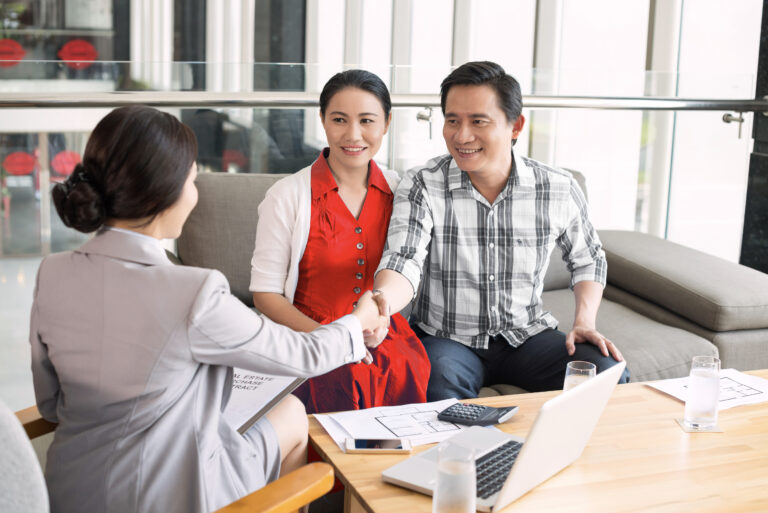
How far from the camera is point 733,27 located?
436 cm

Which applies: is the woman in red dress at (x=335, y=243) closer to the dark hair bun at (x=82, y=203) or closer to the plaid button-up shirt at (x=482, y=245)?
the plaid button-up shirt at (x=482, y=245)

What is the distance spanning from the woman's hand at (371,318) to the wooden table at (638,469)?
0.31m

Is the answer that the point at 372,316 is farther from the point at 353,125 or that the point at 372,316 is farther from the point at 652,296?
the point at 652,296

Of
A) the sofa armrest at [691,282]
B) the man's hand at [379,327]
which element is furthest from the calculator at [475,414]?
the sofa armrest at [691,282]

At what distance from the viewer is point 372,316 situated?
6.54 feet

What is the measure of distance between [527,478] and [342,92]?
1.25 m

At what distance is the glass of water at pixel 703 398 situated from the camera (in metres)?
1.75

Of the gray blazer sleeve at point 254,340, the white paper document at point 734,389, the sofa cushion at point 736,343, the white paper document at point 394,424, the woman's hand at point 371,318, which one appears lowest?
the sofa cushion at point 736,343

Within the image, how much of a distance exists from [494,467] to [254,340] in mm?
467

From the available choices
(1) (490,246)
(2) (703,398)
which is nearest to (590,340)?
(1) (490,246)

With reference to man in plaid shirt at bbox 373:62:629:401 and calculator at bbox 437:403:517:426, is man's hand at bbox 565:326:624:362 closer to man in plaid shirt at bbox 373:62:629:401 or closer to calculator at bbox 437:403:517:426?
man in plaid shirt at bbox 373:62:629:401

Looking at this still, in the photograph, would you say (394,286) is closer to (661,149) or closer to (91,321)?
(91,321)

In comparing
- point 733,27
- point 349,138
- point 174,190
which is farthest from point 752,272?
point 174,190


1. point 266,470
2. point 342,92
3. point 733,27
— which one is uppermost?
point 733,27
